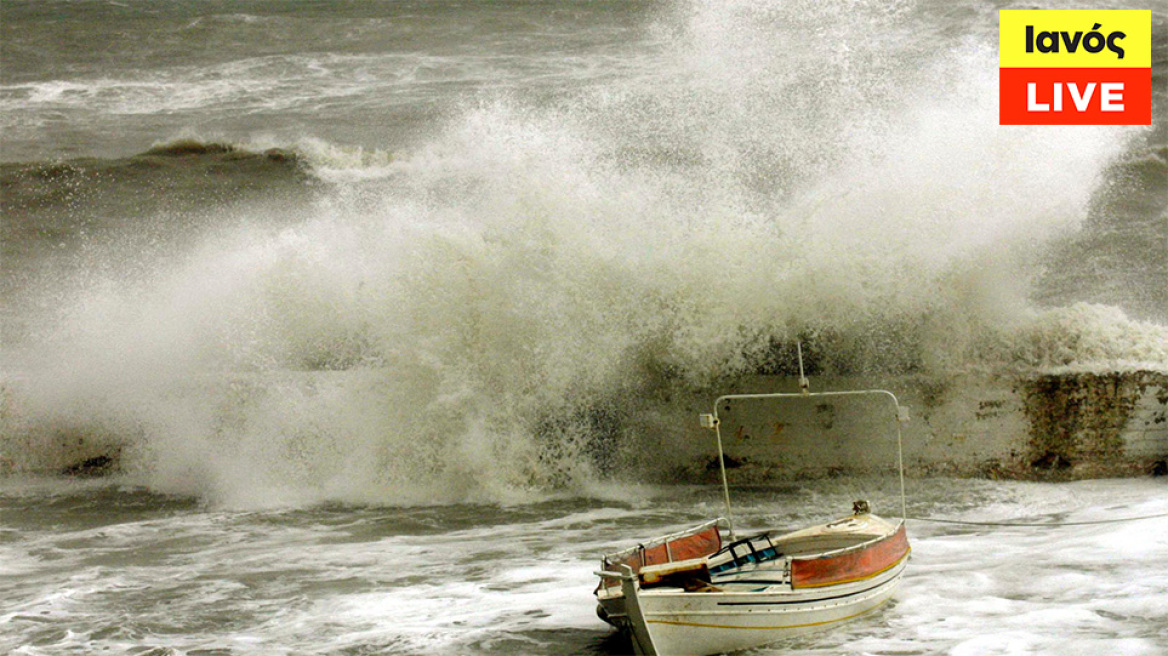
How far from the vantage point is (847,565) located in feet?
24.0

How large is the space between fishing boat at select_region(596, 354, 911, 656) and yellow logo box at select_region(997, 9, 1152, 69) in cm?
830

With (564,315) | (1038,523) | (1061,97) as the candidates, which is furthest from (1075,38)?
(1038,523)

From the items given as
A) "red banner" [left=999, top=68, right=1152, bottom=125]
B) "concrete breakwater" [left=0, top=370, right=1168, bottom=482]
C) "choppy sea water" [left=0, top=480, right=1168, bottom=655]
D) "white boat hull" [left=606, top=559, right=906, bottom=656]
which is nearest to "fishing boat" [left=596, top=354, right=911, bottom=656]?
"white boat hull" [left=606, top=559, right=906, bottom=656]

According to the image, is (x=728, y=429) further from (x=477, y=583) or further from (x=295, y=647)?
(x=295, y=647)

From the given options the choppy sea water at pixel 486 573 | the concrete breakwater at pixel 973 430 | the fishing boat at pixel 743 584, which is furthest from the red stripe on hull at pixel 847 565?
the concrete breakwater at pixel 973 430

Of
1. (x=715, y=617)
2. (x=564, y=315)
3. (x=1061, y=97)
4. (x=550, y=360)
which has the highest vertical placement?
(x=1061, y=97)

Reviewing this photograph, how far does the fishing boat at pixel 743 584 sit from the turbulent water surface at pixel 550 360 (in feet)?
0.66

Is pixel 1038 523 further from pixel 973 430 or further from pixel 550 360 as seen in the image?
pixel 550 360

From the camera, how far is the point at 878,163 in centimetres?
1236

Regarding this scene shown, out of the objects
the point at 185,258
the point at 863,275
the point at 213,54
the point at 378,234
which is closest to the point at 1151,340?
the point at 863,275

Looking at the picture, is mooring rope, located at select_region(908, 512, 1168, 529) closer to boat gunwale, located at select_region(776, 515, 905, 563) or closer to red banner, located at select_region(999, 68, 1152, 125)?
boat gunwale, located at select_region(776, 515, 905, 563)

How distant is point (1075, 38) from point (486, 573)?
12540 mm

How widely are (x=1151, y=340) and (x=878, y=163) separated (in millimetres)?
2882

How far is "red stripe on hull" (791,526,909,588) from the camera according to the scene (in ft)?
23.4
